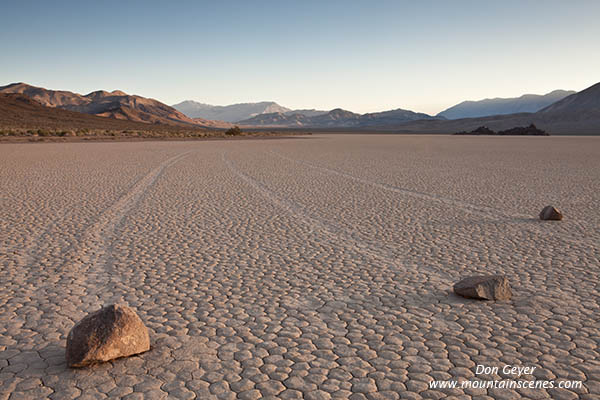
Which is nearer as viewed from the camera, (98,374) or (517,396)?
(517,396)

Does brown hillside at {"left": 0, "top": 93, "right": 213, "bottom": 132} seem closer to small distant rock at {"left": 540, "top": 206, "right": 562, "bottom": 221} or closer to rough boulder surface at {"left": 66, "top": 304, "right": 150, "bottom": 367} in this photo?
small distant rock at {"left": 540, "top": 206, "right": 562, "bottom": 221}

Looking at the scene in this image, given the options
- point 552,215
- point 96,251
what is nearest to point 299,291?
point 96,251

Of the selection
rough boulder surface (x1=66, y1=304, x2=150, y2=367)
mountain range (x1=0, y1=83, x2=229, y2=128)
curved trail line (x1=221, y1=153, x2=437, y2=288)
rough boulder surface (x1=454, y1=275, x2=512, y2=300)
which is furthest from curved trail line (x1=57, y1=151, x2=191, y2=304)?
mountain range (x1=0, y1=83, x2=229, y2=128)

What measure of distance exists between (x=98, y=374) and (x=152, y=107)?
197 meters

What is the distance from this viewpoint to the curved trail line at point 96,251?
238 inches

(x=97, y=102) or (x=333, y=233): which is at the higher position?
(x=97, y=102)

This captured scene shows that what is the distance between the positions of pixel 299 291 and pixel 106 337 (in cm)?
230

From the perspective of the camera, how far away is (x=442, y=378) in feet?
12.0

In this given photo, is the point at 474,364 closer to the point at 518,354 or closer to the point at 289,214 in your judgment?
the point at 518,354

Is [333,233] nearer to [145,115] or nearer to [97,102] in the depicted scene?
[145,115]

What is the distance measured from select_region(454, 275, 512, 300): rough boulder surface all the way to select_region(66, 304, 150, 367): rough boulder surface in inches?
126

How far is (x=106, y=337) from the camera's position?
3783mm

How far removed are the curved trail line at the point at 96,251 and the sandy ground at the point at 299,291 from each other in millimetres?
40

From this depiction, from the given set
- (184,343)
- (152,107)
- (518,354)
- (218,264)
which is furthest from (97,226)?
(152,107)
